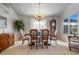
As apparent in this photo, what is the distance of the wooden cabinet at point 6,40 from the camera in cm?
422

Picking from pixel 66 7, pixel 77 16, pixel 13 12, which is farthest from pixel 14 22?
→ pixel 77 16

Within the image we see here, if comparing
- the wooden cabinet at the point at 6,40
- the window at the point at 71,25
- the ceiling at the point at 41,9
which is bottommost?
the wooden cabinet at the point at 6,40

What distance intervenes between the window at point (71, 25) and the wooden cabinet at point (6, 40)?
5.98 feet

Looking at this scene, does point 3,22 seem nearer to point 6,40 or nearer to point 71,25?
point 6,40

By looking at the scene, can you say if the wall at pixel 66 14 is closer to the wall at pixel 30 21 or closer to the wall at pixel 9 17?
the wall at pixel 30 21

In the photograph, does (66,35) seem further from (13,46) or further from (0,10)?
(0,10)

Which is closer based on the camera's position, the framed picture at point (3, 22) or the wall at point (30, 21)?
the framed picture at point (3, 22)

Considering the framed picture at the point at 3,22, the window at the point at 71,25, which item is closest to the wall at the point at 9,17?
the framed picture at the point at 3,22

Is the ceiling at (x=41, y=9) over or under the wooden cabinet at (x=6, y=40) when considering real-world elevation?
over

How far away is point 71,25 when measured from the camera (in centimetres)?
448

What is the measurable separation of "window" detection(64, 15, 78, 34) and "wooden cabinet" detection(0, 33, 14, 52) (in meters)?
1.82

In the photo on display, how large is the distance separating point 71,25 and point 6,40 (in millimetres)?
2223

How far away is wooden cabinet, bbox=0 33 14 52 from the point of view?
13.9 feet

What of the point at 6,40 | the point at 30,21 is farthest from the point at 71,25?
the point at 6,40
